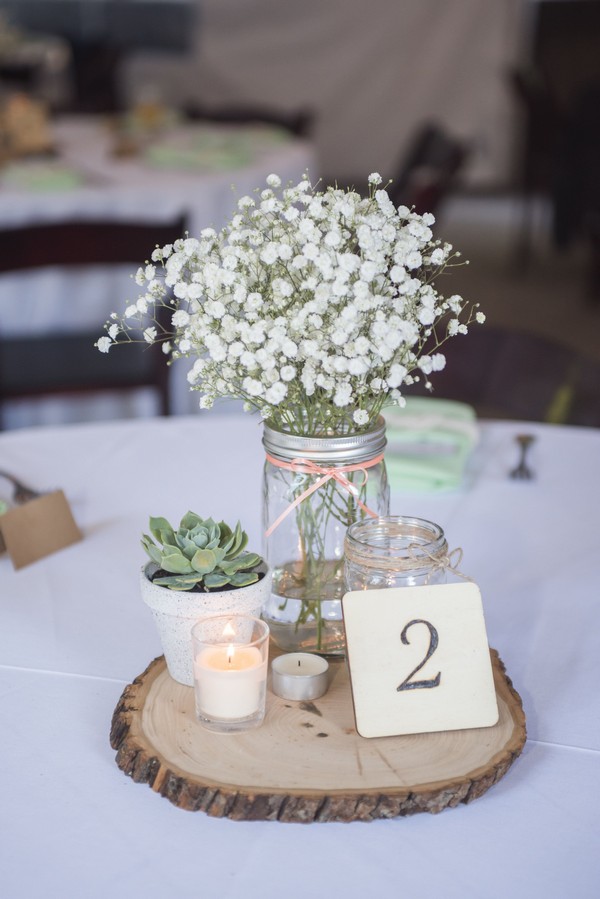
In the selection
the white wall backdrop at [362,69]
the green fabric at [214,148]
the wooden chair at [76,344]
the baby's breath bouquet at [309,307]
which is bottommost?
the wooden chair at [76,344]

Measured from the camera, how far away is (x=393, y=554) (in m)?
0.94

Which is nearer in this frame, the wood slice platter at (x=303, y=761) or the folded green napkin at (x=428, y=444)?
the wood slice platter at (x=303, y=761)

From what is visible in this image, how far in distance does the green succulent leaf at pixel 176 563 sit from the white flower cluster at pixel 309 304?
146 mm

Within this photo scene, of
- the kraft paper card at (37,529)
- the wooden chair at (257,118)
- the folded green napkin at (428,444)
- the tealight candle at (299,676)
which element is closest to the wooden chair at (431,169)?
the wooden chair at (257,118)

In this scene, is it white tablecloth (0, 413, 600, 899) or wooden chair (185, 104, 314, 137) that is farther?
wooden chair (185, 104, 314, 137)

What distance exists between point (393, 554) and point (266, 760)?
216mm

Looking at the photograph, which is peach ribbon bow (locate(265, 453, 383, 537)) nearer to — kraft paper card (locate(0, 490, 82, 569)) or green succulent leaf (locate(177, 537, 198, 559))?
green succulent leaf (locate(177, 537, 198, 559))

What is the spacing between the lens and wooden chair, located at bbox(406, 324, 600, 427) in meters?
1.90

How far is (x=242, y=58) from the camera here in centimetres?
843

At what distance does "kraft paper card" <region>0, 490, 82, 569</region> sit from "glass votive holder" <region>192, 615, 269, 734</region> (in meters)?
0.45

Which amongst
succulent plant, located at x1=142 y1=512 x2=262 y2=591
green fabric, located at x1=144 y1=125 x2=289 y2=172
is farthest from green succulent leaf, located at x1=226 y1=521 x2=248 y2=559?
green fabric, located at x1=144 y1=125 x2=289 y2=172

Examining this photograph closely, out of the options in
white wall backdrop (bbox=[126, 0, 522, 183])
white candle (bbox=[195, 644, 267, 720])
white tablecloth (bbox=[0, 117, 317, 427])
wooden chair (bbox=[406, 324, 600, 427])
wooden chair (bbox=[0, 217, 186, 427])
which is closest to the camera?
white candle (bbox=[195, 644, 267, 720])

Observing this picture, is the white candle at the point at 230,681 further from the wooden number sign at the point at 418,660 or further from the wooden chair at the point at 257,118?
the wooden chair at the point at 257,118

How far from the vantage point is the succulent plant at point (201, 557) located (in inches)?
35.9
